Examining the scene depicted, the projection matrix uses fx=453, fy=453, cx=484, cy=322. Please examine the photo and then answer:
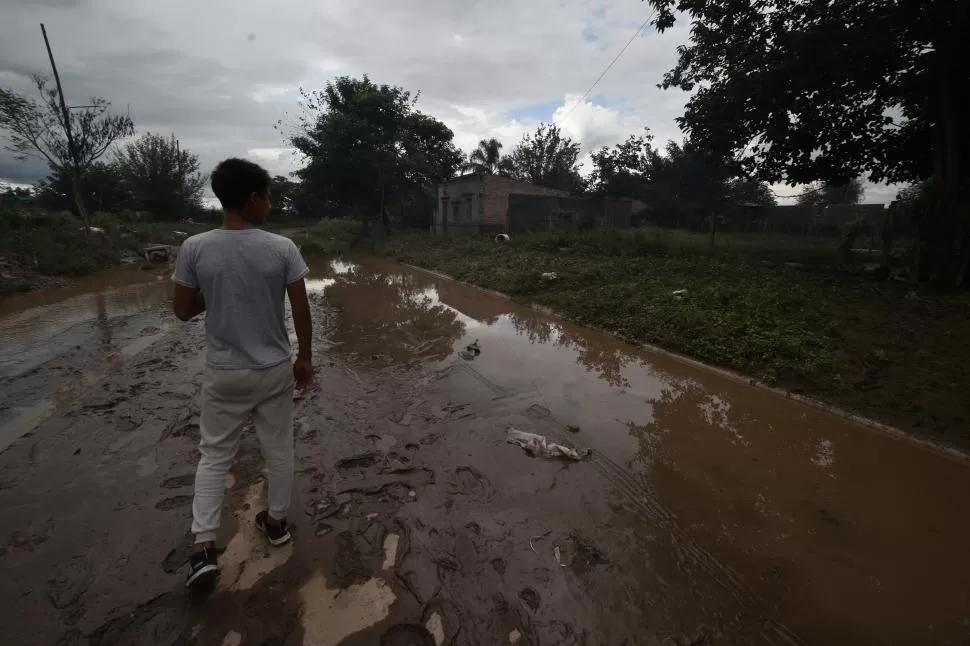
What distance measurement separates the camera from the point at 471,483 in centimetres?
321

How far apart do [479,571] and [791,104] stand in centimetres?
1245

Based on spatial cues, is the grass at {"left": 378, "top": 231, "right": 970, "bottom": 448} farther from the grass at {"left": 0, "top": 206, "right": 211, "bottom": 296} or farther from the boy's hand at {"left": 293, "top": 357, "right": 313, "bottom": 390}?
the grass at {"left": 0, "top": 206, "right": 211, "bottom": 296}

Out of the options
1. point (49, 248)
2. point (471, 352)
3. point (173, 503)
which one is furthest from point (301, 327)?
point (49, 248)

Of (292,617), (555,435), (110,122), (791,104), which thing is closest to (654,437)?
(555,435)

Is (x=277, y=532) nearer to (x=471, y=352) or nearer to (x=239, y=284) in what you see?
(x=239, y=284)

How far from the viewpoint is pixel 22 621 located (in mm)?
1986

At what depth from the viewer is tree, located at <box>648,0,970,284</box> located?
334 inches

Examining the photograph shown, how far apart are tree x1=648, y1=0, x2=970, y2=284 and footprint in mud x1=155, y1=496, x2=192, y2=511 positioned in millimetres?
11885

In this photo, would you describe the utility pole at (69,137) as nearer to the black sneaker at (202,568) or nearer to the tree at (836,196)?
the black sneaker at (202,568)

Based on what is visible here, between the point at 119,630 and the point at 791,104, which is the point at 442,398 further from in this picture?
the point at 791,104

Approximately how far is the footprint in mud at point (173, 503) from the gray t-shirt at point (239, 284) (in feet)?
4.43

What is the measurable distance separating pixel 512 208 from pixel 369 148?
10626 mm

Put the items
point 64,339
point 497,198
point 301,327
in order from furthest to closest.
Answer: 1. point 497,198
2. point 64,339
3. point 301,327

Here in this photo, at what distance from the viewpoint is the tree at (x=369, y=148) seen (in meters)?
26.7
